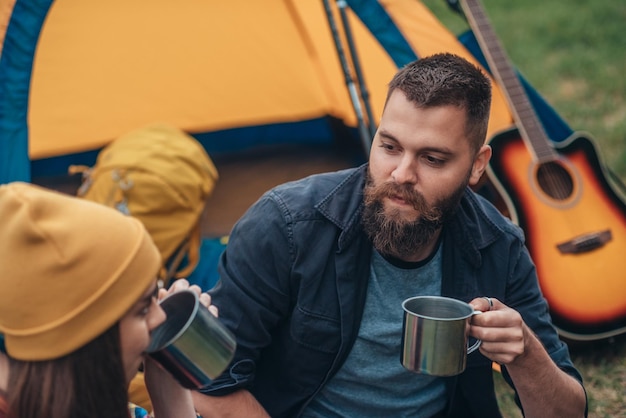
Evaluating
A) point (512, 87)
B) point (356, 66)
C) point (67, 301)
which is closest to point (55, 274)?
point (67, 301)

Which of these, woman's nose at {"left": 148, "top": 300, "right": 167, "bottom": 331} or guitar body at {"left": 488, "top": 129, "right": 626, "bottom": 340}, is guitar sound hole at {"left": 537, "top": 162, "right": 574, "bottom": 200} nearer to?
guitar body at {"left": 488, "top": 129, "right": 626, "bottom": 340}

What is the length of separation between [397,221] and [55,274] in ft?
2.75

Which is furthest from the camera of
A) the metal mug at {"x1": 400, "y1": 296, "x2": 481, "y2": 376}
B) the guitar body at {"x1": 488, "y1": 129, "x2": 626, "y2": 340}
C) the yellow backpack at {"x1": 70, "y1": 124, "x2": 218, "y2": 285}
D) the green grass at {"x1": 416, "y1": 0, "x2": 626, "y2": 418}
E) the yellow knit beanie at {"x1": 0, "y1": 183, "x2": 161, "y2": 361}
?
the green grass at {"x1": 416, "y1": 0, "x2": 626, "y2": 418}

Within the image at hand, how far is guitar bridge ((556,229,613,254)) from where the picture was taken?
3.25m

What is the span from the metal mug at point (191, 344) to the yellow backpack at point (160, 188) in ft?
5.59

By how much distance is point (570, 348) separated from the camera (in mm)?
3191

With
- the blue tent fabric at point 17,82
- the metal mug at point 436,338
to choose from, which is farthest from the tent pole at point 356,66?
the metal mug at point 436,338

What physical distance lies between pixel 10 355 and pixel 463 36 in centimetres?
288

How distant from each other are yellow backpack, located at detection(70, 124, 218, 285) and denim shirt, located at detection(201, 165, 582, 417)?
139 centimetres

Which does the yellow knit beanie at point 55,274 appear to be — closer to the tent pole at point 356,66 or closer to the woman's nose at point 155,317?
the woman's nose at point 155,317

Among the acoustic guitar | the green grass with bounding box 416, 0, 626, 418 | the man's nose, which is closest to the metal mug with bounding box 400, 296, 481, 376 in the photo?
the man's nose

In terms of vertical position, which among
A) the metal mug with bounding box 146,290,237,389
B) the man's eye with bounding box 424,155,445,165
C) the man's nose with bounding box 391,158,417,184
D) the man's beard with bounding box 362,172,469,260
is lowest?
the man's beard with bounding box 362,172,469,260

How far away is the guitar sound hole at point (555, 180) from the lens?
3.40m

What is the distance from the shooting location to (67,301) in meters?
1.37
